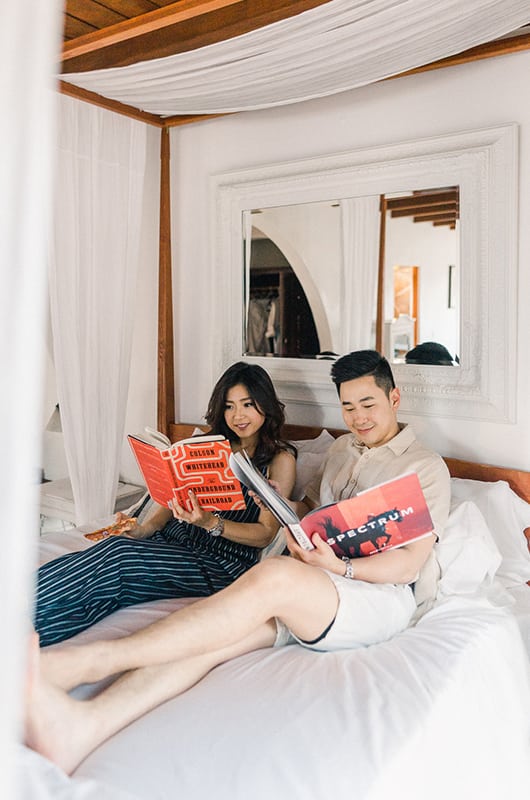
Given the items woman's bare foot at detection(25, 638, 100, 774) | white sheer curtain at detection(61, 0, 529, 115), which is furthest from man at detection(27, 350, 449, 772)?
white sheer curtain at detection(61, 0, 529, 115)

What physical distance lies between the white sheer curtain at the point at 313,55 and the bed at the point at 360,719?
1283 millimetres

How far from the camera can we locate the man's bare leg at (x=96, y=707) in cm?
125

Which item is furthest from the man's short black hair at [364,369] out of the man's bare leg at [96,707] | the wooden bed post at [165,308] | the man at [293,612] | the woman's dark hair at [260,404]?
the wooden bed post at [165,308]

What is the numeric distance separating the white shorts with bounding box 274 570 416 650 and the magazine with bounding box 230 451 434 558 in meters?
0.10

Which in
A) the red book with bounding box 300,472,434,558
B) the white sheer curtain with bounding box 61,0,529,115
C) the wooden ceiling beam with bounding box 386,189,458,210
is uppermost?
the white sheer curtain with bounding box 61,0,529,115

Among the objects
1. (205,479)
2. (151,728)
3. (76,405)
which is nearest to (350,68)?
(205,479)

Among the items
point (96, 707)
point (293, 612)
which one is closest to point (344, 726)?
point (293, 612)

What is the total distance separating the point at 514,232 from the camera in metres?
2.28

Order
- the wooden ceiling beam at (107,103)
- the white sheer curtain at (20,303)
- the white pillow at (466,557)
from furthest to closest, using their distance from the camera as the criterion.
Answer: the wooden ceiling beam at (107,103) → the white pillow at (466,557) → the white sheer curtain at (20,303)

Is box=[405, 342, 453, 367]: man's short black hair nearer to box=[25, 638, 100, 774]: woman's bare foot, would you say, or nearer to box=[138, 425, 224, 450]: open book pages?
box=[138, 425, 224, 450]: open book pages

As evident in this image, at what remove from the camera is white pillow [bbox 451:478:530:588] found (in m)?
2.15

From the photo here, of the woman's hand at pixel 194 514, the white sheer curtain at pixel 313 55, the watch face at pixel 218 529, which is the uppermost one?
the white sheer curtain at pixel 313 55

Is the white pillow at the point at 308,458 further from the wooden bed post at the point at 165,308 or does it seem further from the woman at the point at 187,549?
the wooden bed post at the point at 165,308

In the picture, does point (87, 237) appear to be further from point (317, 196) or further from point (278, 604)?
point (278, 604)
